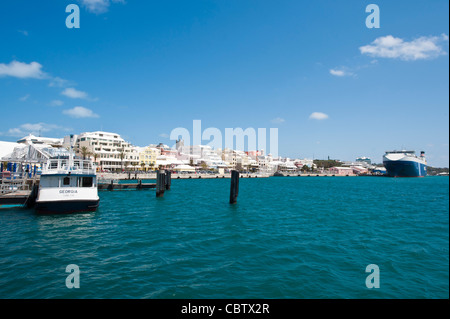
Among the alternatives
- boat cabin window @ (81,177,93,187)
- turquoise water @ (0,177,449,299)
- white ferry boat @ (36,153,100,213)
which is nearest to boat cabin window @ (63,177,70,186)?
white ferry boat @ (36,153,100,213)

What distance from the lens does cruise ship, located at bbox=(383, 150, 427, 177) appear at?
12229 cm

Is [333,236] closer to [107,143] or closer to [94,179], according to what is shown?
[94,179]

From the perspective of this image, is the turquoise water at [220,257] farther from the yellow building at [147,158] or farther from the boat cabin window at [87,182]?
Answer: the yellow building at [147,158]

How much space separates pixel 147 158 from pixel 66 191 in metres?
95.1

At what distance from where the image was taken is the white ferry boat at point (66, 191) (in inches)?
929

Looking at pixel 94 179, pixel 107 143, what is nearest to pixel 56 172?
pixel 94 179

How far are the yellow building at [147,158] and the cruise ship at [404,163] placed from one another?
106735mm

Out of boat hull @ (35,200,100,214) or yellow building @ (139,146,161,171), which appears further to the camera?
yellow building @ (139,146,161,171)

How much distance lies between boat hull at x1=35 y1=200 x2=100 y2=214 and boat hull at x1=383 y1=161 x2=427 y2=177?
134926mm

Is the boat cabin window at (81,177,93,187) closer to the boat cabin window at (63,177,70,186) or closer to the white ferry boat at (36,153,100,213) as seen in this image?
the white ferry boat at (36,153,100,213)

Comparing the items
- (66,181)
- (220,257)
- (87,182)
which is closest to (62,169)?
(66,181)

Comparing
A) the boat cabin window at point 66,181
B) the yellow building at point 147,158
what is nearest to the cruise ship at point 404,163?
the yellow building at point 147,158

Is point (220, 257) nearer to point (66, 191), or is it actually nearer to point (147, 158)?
point (66, 191)

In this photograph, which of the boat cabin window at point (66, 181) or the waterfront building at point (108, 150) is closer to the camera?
the boat cabin window at point (66, 181)
